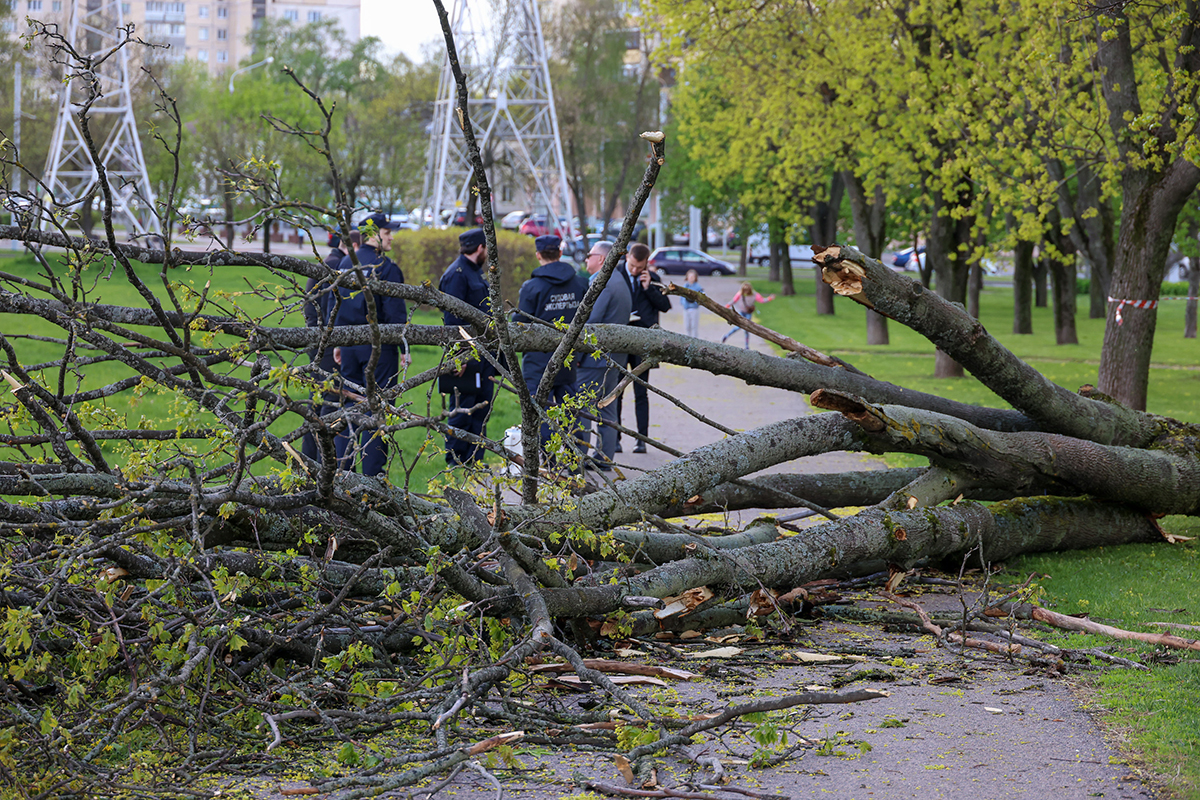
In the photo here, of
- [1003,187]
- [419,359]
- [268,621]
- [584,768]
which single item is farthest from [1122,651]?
[419,359]

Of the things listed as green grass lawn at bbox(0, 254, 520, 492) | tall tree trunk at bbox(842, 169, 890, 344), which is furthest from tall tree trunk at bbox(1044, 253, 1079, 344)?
green grass lawn at bbox(0, 254, 520, 492)

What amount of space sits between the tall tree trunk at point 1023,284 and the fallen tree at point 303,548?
2145cm

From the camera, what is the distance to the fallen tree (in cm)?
368

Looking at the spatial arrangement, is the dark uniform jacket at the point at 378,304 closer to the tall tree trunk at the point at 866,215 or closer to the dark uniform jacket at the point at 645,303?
the dark uniform jacket at the point at 645,303

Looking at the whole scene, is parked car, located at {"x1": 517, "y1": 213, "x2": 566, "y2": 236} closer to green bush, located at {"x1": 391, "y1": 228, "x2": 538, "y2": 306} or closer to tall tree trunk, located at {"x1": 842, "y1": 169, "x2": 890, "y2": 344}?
green bush, located at {"x1": 391, "y1": 228, "x2": 538, "y2": 306}

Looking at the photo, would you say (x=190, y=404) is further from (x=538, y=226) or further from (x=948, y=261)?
(x=538, y=226)

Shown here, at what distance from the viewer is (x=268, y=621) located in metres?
4.39

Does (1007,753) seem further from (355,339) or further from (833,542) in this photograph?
(355,339)

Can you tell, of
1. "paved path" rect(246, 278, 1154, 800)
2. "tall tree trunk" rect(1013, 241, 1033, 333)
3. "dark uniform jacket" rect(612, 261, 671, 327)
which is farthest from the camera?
"tall tree trunk" rect(1013, 241, 1033, 333)

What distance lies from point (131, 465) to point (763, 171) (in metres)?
24.1

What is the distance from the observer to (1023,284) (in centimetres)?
2739

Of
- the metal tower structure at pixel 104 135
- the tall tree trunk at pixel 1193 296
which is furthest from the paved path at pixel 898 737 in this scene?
the tall tree trunk at pixel 1193 296

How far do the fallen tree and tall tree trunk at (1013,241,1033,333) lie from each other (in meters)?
21.5

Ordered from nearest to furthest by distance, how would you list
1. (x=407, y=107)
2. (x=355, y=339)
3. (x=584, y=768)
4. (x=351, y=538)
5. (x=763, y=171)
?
(x=584, y=768), (x=351, y=538), (x=355, y=339), (x=763, y=171), (x=407, y=107)
